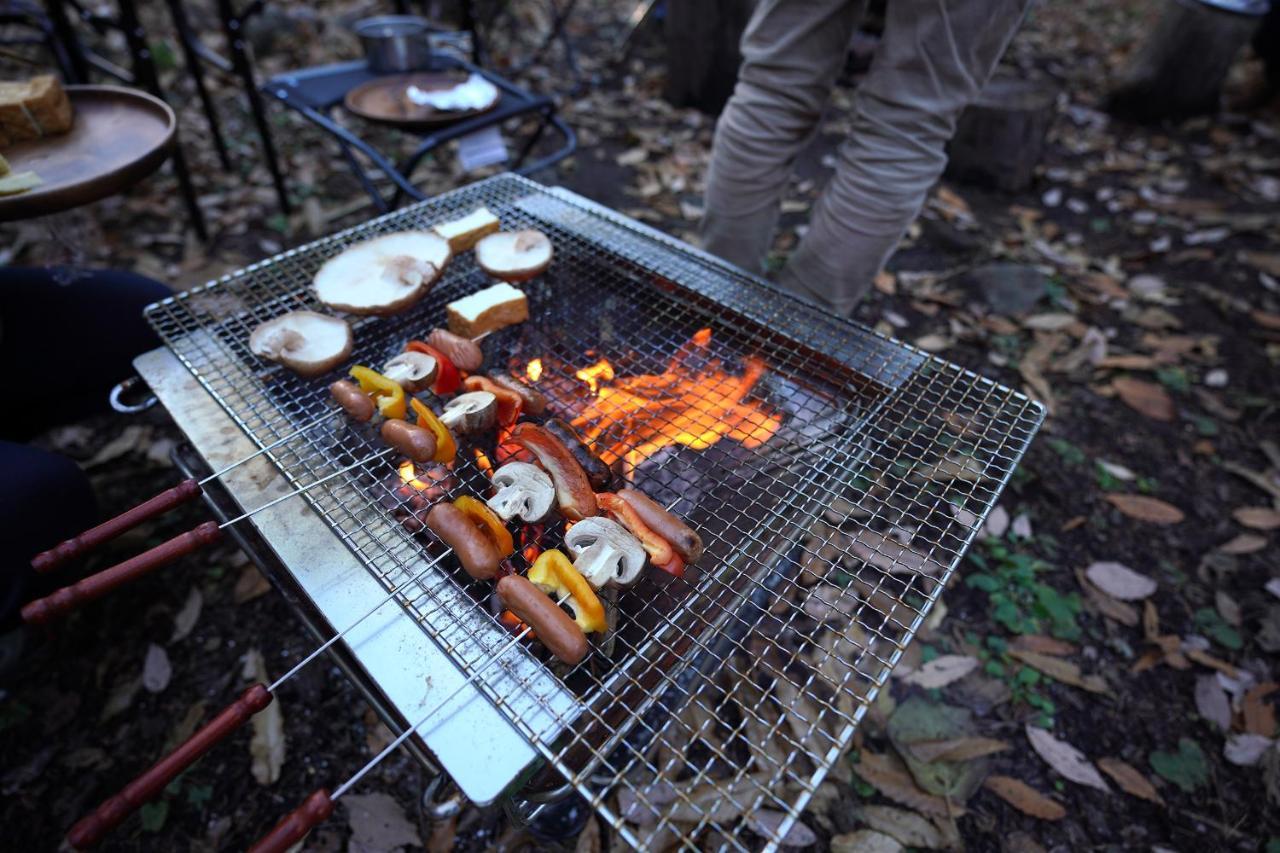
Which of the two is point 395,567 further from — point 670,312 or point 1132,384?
point 1132,384

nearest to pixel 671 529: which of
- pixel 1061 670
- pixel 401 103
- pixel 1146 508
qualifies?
pixel 1061 670

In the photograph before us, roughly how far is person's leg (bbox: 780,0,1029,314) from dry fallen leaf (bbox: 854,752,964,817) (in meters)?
1.98

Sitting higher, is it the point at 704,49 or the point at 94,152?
the point at 94,152

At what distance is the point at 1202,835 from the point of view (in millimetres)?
2418

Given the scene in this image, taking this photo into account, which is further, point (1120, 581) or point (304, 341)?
point (1120, 581)

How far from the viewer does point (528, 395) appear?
219cm

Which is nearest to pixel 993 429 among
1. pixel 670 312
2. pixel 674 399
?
pixel 674 399

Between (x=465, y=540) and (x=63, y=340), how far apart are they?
204 centimetres

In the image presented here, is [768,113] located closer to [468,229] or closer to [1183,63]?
[468,229]

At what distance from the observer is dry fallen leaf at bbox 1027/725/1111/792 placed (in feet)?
8.41

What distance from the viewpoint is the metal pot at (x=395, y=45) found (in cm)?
448

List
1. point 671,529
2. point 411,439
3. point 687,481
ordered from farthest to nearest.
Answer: point 687,481 → point 411,439 → point 671,529

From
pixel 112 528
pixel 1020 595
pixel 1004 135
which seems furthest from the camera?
pixel 1004 135

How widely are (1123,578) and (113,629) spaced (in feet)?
14.8
